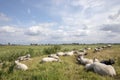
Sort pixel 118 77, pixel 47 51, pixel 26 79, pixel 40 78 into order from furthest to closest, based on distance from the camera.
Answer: pixel 47 51, pixel 118 77, pixel 26 79, pixel 40 78

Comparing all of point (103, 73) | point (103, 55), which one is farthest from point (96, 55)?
point (103, 73)

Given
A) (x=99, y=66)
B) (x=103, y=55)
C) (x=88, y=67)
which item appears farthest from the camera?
(x=103, y=55)

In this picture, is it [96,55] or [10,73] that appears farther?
[96,55]

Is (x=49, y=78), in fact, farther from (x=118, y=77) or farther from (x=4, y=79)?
(x=118, y=77)

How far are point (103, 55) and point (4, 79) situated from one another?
16.3 m

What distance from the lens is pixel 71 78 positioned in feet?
37.8

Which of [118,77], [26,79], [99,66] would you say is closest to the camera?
[26,79]

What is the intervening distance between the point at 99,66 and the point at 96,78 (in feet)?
6.64

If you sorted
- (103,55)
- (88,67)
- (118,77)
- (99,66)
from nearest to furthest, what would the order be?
(118,77)
(99,66)
(88,67)
(103,55)

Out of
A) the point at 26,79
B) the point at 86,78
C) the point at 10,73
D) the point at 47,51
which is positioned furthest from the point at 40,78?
the point at 47,51

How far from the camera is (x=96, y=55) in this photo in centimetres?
2542

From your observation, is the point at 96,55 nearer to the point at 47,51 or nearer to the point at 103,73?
the point at 103,73

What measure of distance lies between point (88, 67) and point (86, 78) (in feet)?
9.37

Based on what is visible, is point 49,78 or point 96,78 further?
point 96,78
